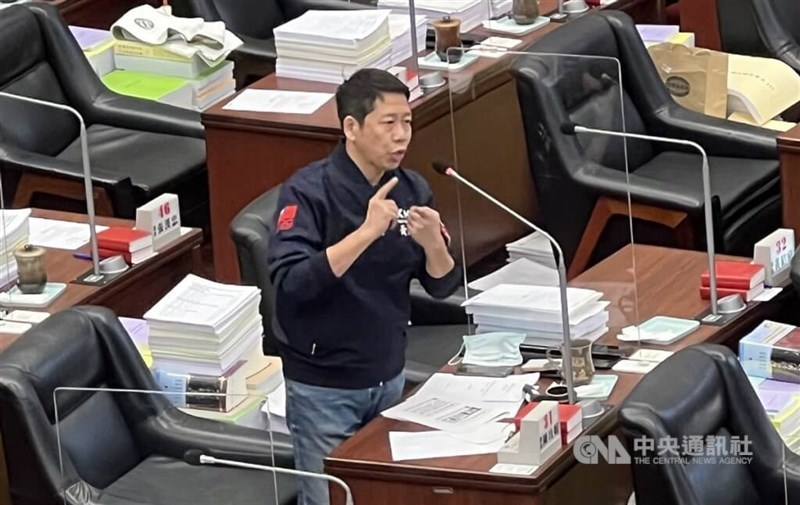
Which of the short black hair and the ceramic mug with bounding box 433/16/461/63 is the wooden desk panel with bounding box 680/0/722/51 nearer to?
the ceramic mug with bounding box 433/16/461/63

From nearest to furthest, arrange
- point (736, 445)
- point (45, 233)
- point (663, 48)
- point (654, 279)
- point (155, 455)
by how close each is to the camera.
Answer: point (736, 445) < point (155, 455) < point (654, 279) < point (45, 233) < point (663, 48)

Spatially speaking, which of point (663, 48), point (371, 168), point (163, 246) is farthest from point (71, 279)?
point (663, 48)

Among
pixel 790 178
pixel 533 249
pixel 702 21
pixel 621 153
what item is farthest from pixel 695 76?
pixel 533 249

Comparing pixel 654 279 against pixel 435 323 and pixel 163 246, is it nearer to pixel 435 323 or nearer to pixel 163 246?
pixel 435 323

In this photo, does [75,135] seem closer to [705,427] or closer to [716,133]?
[716,133]

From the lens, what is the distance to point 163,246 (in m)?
5.42

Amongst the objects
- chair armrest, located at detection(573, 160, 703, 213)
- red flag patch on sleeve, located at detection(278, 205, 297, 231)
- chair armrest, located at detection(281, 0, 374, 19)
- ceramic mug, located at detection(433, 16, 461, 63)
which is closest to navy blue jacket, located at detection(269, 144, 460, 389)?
red flag patch on sleeve, located at detection(278, 205, 297, 231)

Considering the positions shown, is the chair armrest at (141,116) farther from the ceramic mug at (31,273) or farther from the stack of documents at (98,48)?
the ceramic mug at (31,273)

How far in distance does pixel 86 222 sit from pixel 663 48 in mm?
2009

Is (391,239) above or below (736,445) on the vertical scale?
above

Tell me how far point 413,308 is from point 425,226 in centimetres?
123

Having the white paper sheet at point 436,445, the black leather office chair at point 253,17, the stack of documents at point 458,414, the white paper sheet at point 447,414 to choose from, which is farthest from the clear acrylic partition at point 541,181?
the black leather office chair at point 253,17

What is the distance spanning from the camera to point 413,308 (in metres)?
5.30

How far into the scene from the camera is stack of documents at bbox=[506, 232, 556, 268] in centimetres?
479
